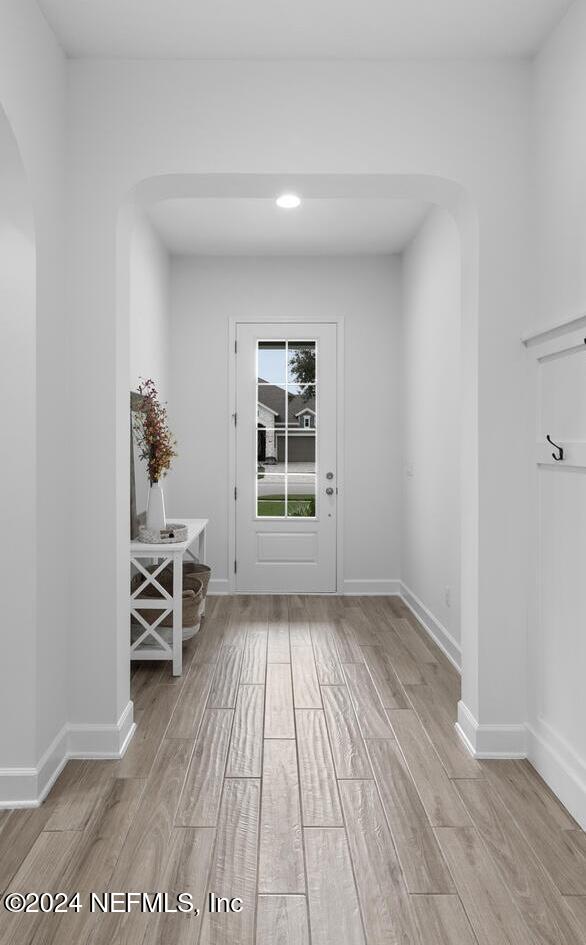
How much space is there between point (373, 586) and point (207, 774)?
119 inches

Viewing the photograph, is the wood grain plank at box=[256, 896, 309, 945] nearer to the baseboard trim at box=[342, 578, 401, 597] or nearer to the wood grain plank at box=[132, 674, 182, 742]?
the wood grain plank at box=[132, 674, 182, 742]

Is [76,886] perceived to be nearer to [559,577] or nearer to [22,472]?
[22,472]

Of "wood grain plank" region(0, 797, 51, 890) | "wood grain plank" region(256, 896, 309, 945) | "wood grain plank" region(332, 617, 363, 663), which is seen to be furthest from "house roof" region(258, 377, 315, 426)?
"wood grain plank" region(256, 896, 309, 945)

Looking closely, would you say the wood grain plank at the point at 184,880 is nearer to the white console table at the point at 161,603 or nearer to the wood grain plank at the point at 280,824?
the wood grain plank at the point at 280,824

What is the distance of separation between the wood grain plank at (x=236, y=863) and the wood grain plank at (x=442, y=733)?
734mm

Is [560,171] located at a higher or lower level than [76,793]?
higher

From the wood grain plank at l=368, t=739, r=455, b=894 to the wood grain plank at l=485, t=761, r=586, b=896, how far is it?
294 mm

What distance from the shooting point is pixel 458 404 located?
368 cm

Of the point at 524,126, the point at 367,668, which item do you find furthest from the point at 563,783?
the point at 524,126

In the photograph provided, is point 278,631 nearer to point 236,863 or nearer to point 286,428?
point 286,428

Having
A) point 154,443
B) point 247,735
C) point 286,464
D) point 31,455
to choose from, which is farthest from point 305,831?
point 286,464

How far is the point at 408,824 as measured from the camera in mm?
2098

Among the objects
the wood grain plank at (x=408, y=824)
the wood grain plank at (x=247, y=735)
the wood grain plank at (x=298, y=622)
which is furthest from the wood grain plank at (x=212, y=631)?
the wood grain plank at (x=408, y=824)

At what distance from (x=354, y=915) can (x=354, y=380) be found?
158 inches
